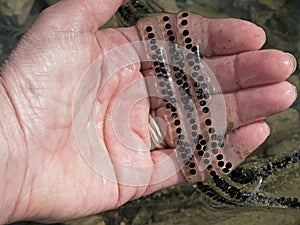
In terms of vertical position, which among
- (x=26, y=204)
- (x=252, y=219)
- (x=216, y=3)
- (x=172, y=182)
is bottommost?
(x=252, y=219)

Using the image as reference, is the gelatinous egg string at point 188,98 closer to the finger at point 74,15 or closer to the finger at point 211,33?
the finger at point 211,33

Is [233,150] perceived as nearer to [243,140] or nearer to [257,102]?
[243,140]

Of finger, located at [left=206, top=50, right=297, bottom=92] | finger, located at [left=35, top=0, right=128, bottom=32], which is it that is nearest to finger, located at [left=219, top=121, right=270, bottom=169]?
finger, located at [left=206, top=50, right=297, bottom=92]

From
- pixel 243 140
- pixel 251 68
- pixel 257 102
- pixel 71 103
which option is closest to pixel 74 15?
pixel 71 103

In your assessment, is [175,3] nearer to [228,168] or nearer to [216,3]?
[216,3]

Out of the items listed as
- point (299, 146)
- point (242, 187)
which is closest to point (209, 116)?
point (242, 187)

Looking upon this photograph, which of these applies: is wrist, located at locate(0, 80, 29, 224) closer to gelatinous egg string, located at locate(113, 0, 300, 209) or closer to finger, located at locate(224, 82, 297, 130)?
gelatinous egg string, located at locate(113, 0, 300, 209)
